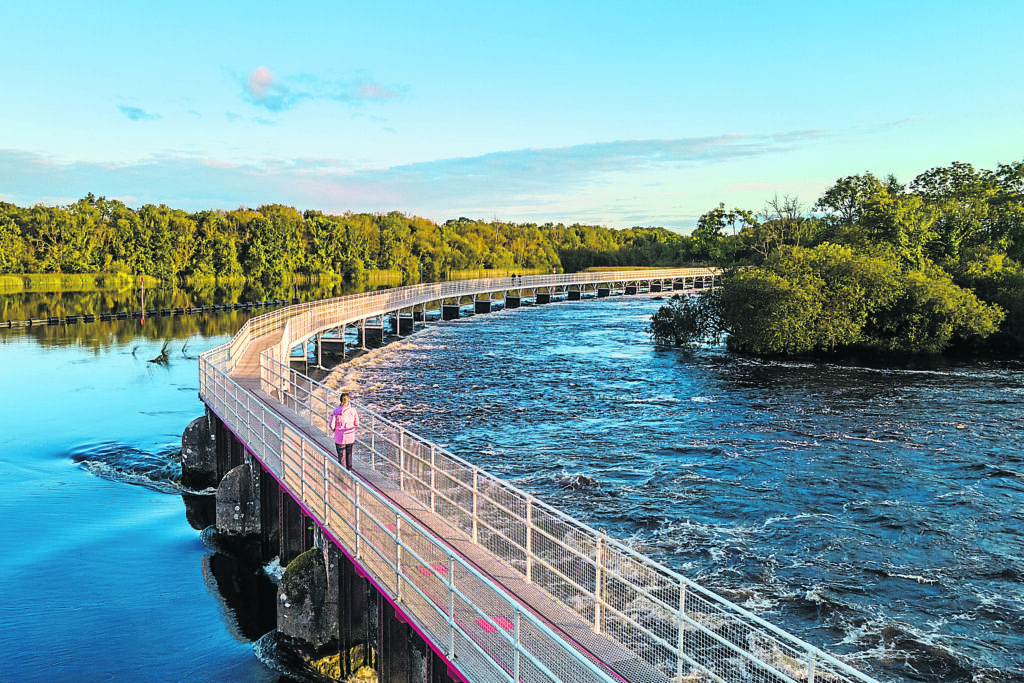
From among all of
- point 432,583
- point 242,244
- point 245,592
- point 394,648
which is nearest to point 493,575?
point 432,583

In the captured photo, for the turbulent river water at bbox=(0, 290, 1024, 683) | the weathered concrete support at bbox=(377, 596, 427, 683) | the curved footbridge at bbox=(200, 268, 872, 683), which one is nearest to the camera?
the curved footbridge at bbox=(200, 268, 872, 683)

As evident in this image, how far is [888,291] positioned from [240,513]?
140 feet

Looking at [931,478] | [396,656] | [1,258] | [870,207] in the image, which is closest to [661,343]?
[870,207]

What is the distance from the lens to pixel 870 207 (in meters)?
62.6

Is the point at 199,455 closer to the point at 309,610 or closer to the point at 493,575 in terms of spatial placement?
the point at 309,610

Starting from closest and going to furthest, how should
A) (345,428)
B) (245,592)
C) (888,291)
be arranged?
(345,428), (245,592), (888,291)

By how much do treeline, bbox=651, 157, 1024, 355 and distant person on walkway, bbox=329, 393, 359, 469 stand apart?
3781 cm

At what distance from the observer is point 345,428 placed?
15609mm

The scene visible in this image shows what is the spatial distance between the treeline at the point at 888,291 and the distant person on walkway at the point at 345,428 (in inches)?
1489

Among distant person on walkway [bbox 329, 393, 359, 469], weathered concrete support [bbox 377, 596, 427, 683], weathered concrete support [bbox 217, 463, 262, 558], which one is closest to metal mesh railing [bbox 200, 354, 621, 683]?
distant person on walkway [bbox 329, 393, 359, 469]

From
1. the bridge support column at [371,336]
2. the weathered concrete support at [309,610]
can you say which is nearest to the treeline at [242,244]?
the bridge support column at [371,336]

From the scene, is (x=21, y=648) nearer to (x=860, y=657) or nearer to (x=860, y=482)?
(x=860, y=657)

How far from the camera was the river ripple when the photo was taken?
52.9 feet

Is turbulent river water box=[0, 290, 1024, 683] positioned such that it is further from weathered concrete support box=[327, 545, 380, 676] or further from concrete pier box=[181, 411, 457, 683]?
weathered concrete support box=[327, 545, 380, 676]
